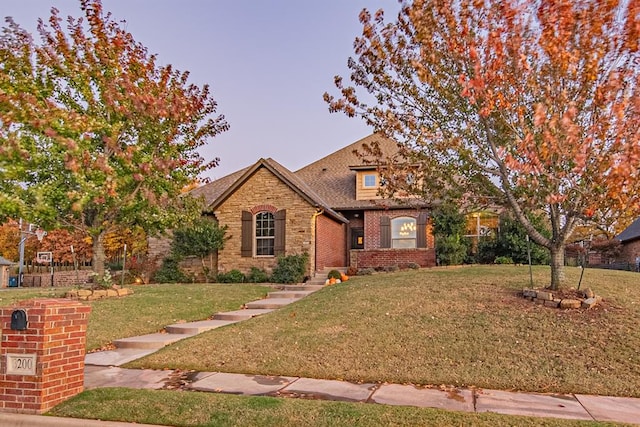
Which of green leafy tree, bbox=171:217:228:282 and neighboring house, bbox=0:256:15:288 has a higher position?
green leafy tree, bbox=171:217:228:282

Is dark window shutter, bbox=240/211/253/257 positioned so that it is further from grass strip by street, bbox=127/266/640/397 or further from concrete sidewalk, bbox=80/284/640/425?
concrete sidewalk, bbox=80/284/640/425

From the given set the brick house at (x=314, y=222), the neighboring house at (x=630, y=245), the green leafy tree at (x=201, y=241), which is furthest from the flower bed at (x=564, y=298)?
the neighboring house at (x=630, y=245)

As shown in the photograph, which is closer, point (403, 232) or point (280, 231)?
point (280, 231)

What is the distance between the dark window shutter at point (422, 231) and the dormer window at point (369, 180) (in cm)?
→ 270

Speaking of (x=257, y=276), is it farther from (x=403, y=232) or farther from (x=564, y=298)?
(x=564, y=298)

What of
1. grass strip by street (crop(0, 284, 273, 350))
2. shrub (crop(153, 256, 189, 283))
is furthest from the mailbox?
shrub (crop(153, 256, 189, 283))

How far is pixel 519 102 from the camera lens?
753 cm

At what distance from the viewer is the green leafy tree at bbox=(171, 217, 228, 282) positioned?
1838 cm

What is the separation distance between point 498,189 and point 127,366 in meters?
7.80

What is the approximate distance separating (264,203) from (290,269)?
301 centimetres

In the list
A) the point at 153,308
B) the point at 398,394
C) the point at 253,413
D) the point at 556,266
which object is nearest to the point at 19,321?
the point at 253,413

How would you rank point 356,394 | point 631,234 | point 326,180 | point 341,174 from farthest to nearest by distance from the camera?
1. point 631,234
2. point 341,174
3. point 326,180
4. point 356,394

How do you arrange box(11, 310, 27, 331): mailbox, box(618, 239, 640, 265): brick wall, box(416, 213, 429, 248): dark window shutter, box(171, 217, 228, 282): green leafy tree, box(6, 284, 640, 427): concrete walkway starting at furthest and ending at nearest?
box(618, 239, 640, 265): brick wall → box(416, 213, 429, 248): dark window shutter → box(171, 217, 228, 282): green leafy tree → box(11, 310, 27, 331): mailbox → box(6, 284, 640, 427): concrete walkway

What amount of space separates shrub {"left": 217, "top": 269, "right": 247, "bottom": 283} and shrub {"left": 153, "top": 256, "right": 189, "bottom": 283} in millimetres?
1629
